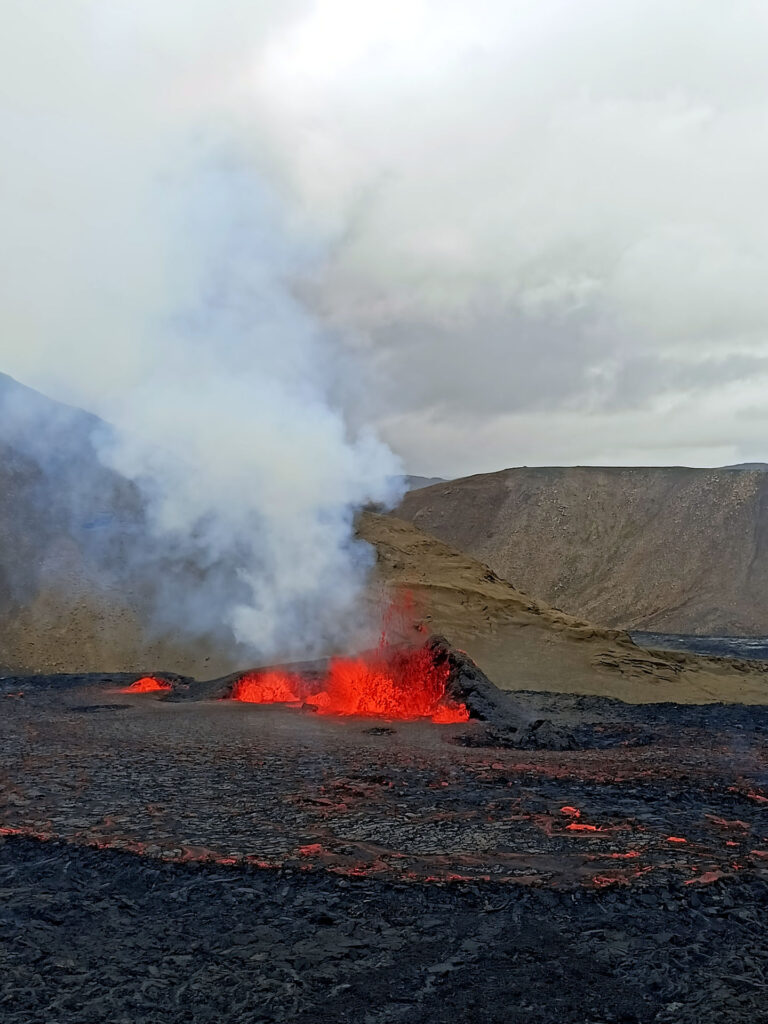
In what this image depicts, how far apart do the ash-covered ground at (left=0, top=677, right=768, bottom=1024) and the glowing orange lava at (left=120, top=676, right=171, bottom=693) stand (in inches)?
404

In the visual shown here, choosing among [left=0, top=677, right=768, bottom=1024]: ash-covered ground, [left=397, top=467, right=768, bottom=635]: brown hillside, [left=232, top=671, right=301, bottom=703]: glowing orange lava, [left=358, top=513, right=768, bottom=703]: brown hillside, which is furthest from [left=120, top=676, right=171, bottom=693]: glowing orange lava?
[left=397, top=467, right=768, bottom=635]: brown hillside

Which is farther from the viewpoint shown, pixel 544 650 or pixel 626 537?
pixel 626 537

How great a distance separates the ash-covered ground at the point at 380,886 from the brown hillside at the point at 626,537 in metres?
46.7

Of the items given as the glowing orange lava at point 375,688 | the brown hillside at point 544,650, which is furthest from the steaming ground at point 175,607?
the glowing orange lava at point 375,688

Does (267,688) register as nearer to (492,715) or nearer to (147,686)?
(147,686)

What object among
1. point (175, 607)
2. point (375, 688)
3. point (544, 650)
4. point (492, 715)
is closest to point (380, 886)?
point (492, 715)

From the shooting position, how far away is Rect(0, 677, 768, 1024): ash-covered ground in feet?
19.1

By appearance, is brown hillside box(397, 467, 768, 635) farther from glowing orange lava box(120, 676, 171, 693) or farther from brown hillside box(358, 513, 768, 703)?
glowing orange lava box(120, 676, 171, 693)

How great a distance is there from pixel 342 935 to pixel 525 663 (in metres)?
20.5

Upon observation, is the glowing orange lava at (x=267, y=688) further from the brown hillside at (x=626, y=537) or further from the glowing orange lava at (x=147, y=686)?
the brown hillside at (x=626, y=537)

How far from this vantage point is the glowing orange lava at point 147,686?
24.5 meters

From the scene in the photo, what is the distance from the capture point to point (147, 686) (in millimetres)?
25094

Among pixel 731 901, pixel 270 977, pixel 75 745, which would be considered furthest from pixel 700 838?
pixel 75 745

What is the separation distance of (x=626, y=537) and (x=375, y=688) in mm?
52464
